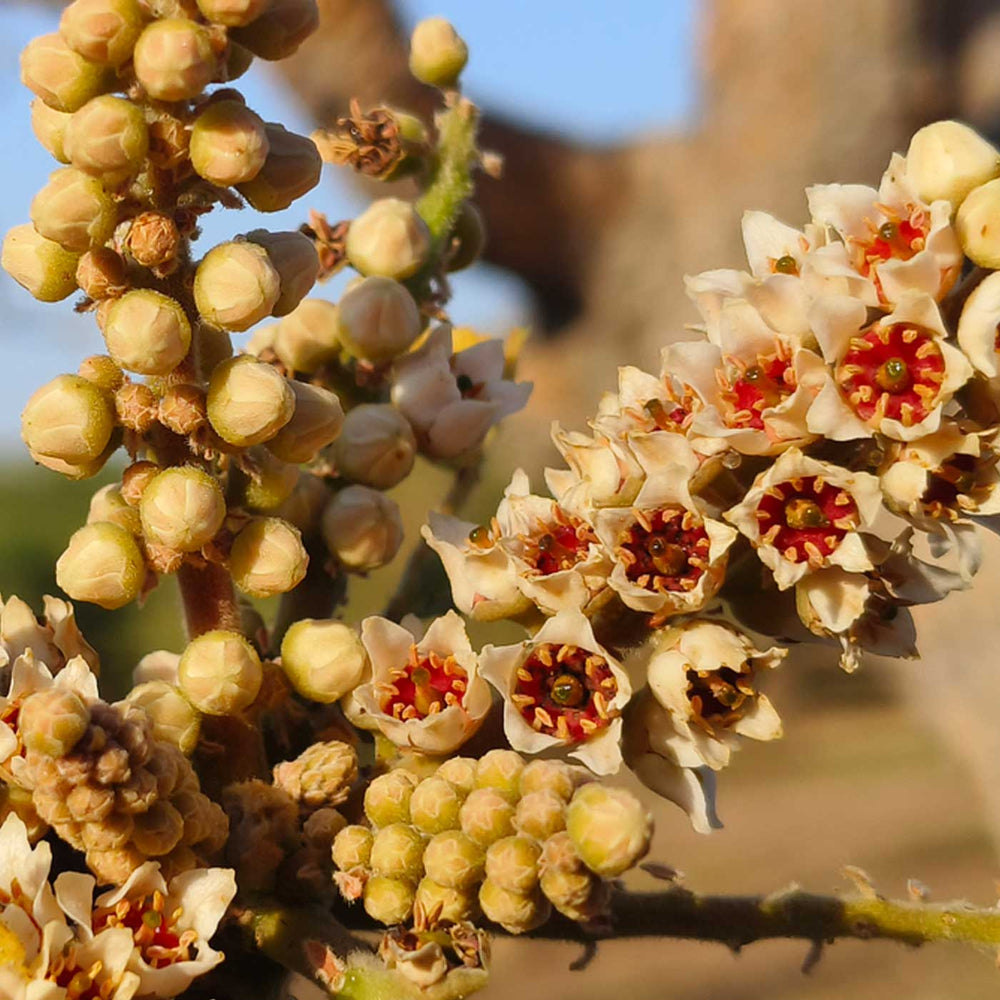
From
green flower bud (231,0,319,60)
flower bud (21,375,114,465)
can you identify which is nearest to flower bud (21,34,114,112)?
green flower bud (231,0,319,60)

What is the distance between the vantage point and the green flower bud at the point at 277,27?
107cm

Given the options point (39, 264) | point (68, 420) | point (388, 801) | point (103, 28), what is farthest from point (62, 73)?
point (388, 801)

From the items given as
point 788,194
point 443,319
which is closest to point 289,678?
point 443,319

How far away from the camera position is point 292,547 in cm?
114

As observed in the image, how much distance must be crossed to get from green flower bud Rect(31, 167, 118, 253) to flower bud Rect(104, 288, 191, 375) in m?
0.06

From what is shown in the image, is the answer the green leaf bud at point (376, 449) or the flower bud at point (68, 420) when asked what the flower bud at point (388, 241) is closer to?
the green leaf bud at point (376, 449)

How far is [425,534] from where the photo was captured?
1304mm

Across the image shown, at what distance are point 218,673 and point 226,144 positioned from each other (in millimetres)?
416

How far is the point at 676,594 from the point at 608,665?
0.30 feet

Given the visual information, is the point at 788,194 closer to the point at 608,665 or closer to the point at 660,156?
the point at 660,156

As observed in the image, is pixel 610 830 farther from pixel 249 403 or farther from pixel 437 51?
pixel 437 51

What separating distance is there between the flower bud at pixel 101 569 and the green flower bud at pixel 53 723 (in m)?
0.20

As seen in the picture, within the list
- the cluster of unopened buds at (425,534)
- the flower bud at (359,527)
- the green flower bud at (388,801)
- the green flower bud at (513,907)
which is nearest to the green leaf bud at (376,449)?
the flower bud at (359,527)

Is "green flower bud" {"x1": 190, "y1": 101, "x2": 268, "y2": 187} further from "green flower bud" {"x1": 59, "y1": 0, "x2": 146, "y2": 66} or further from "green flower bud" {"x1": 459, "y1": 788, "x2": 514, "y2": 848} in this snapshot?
"green flower bud" {"x1": 459, "y1": 788, "x2": 514, "y2": 848}
